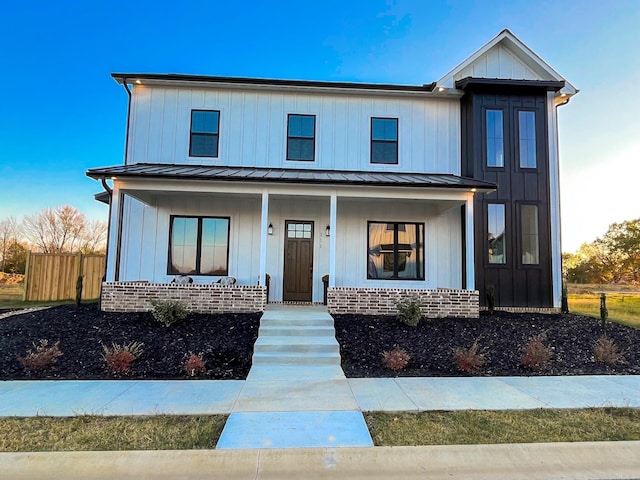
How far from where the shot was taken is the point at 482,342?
714 centimetres

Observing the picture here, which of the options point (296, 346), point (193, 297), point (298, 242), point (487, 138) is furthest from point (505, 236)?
point (193, 297)

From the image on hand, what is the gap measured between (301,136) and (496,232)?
6.52m

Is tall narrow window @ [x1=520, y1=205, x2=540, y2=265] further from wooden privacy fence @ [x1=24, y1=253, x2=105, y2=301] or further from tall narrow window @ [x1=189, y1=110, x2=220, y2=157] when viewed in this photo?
wooden privacy fence @ [x1=24, y1=253, x2=105, y2=301]

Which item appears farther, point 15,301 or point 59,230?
point 59,230

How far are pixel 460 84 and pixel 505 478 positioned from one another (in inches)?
414

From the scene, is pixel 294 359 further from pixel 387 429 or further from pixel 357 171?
pixel 357 171

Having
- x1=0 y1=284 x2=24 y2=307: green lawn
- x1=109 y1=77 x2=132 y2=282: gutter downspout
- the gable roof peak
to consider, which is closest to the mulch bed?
x1=109 y1=77 x2=132 y2=282: gutter downspout

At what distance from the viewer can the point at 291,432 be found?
3.60 m

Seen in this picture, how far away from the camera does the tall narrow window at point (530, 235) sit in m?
10.3

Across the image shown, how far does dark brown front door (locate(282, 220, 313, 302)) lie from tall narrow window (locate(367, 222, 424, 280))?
1.81m

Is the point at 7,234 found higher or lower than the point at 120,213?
higher

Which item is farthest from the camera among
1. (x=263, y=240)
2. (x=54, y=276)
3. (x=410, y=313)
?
(x=54, y=276)

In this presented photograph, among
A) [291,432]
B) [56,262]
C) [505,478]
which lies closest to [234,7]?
[56,262]

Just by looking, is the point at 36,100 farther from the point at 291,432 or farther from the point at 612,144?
the point at 612,144
